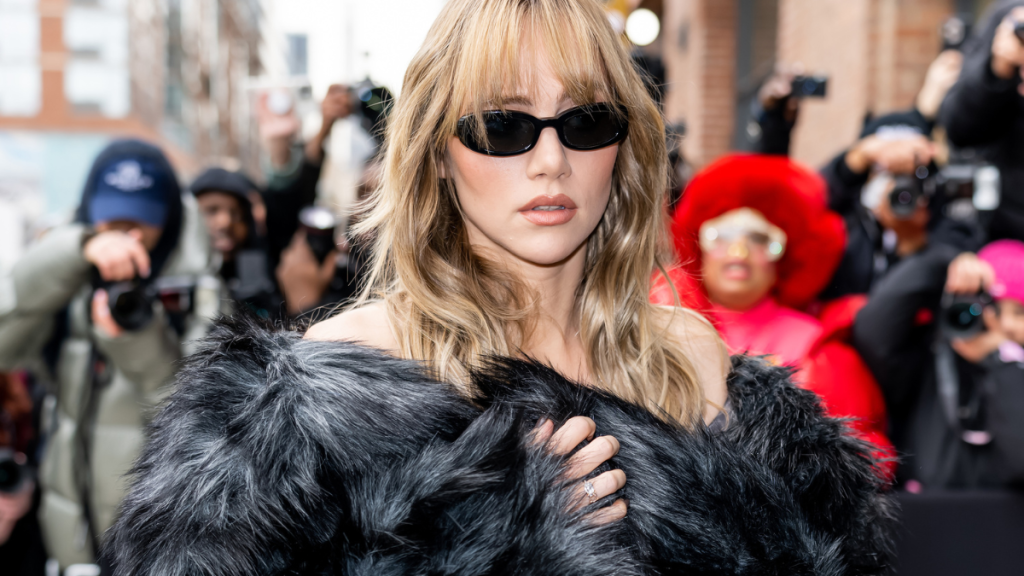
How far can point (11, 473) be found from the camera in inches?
115

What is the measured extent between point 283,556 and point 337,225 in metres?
2.90

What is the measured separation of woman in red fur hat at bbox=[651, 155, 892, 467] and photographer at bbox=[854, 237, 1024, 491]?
0.11 metres

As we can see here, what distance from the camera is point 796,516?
1.39 metres

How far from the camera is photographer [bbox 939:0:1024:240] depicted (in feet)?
9.38

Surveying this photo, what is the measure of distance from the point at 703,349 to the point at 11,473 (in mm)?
2408

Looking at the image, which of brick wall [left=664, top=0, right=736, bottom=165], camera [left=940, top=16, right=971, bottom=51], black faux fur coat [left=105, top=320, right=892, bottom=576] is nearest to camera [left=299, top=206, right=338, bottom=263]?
black faux fur coat [left=105, top=320, right=892, bottom=576]

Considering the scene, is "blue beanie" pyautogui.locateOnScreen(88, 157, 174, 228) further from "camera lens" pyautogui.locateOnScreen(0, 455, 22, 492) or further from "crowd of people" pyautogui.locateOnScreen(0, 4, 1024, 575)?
"camera lens" pyautogui.locateOnScreen(0, 455, 22, 492)

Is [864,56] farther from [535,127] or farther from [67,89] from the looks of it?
[67,89]

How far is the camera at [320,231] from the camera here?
384 cm

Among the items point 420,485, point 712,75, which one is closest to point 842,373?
point 420,485

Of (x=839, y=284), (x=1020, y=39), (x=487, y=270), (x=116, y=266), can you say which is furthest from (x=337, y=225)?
(x=1020, y=39)

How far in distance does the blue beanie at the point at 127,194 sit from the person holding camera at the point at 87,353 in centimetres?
5

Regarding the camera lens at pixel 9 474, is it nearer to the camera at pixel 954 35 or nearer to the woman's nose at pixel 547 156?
the woman's nose at pixel 547 156

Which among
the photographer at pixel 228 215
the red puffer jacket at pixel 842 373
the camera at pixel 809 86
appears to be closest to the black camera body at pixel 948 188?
the red puffer jacket at pixel 842 373
